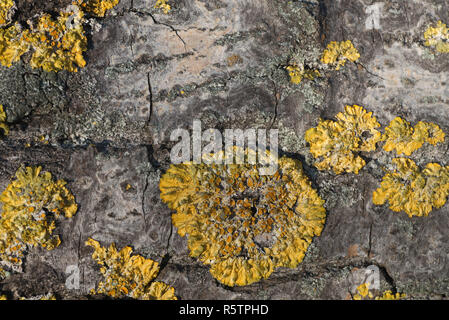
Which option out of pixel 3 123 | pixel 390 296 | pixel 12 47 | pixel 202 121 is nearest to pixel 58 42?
pixel 12 47

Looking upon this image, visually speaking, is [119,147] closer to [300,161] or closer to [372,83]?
[300,161]

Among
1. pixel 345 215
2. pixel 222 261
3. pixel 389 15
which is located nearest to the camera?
pixel 222 261

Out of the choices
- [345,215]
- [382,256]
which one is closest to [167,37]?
[345,215]

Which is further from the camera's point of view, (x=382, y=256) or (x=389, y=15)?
(x=389, y=15)

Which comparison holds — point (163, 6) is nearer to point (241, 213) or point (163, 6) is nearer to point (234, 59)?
point (234, 59)

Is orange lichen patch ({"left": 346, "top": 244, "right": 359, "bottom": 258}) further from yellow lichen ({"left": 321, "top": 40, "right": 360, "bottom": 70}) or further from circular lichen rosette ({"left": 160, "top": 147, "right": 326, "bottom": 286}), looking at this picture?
yellow lichen ({"left": 321, "top": 40, "right": 360, "bottom": 70})

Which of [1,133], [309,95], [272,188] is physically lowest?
[272,188]

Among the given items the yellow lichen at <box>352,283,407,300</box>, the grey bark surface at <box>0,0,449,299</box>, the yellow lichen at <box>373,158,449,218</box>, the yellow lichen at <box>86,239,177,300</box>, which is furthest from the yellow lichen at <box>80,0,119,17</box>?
the yellow lichen at <box>352,283,407,300</box>
